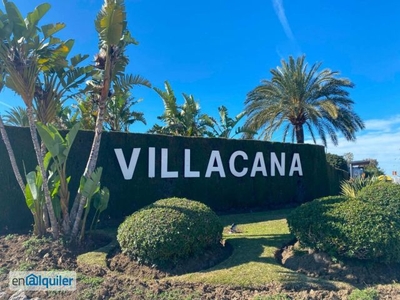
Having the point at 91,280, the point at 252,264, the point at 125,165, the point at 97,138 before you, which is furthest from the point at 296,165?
the point at 91,280

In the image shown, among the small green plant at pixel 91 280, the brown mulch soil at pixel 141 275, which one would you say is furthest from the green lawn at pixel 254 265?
the small green plant at pixel 91 280

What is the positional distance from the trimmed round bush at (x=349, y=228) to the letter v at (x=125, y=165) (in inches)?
199

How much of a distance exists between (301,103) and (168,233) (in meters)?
14.0

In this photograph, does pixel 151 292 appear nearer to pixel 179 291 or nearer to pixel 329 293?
pixel 179 291

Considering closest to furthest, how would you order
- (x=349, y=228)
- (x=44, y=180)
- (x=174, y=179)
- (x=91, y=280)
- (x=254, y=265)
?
1. (x=91, y=280)
2. (x=349, y=228)
3. (x=254, y=265)
4. (x=44, y=180)
5. (x=174, y=179)

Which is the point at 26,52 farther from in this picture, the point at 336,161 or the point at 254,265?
the point at 336,161

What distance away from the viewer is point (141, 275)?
510 centimetres

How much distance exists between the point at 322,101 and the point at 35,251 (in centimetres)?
1556

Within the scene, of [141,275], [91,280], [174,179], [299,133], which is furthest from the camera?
[299,133]

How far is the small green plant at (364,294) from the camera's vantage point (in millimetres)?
4105

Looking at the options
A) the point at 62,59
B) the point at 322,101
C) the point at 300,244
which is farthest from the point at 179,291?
the point at 322,101

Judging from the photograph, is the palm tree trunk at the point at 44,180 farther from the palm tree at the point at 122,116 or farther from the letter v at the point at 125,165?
the palm tree at the point at 122,116

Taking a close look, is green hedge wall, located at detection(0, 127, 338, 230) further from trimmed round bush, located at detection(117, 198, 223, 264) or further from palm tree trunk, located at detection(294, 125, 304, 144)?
palm tree trunk, located at detection(294, 125, 304, 144)

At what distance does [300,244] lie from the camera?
5730mm
